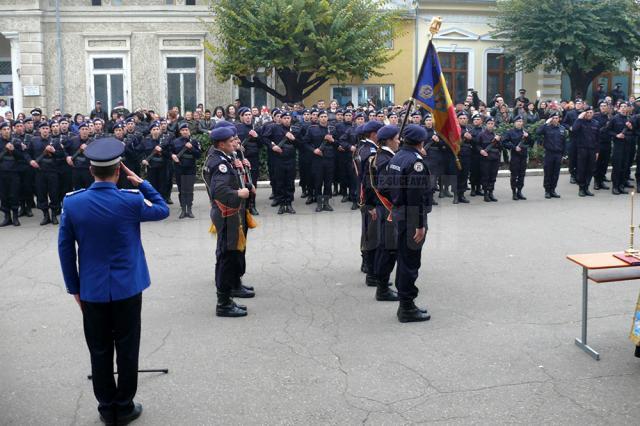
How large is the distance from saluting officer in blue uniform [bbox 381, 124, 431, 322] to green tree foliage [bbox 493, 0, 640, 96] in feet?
56.6

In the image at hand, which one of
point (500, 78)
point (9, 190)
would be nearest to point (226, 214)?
point (9, 190)

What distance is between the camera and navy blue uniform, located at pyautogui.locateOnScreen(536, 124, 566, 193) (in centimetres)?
1499

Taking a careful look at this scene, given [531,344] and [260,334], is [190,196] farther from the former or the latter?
[531,344]

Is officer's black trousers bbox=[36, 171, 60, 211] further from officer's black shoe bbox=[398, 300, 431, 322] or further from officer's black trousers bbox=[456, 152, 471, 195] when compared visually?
officer's black shoe bbox=[398, 300, 431, 322]

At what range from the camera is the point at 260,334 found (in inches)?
267

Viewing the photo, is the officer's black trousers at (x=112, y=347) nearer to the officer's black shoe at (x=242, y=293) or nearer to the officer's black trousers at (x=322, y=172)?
the officer's black shoe at (x=242, y=293)

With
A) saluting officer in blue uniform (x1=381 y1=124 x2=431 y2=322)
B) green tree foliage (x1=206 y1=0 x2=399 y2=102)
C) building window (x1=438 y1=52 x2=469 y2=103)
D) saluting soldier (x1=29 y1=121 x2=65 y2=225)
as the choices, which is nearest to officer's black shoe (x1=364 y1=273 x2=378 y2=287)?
saluting officer in blue uniform (x1=381 y1=124 x2=431 y2=322)

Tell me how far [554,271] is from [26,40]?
2008cm

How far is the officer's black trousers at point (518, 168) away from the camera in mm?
14898

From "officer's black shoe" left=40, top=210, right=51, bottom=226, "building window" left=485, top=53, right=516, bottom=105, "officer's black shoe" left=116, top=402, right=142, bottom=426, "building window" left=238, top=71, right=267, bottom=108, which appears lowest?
"officer's black shoe" left=116, top=402, right=142, bottom=426

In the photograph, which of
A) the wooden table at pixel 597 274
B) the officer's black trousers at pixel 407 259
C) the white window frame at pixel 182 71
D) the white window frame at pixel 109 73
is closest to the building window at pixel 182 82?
the white window frame at pixel 182 71

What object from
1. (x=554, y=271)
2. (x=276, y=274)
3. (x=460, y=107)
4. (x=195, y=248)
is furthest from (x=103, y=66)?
(x=554, y=271)

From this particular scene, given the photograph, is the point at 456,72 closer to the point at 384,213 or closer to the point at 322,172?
the point at 322,172

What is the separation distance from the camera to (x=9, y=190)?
13.0 m
